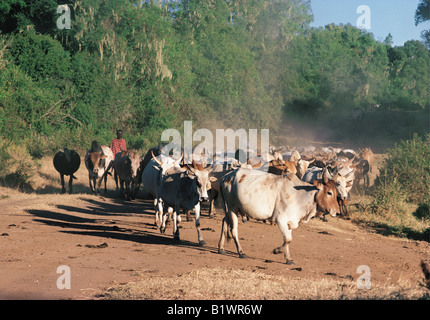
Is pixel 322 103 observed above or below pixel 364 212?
above

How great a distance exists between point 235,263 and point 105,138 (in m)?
24.4

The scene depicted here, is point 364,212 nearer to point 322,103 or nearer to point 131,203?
point 131,203

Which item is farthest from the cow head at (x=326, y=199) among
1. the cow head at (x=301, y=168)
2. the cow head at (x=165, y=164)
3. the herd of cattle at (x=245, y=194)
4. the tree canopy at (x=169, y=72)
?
the tree canopy at (x=169, y=72)

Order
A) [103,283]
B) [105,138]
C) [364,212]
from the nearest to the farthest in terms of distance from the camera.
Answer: [103,283] < [364,212] < [105,138]

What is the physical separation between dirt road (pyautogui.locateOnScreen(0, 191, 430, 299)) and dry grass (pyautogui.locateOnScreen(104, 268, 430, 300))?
45 cm

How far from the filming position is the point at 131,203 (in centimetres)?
1956

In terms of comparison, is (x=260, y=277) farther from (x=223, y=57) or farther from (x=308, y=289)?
(x=223, y=57)

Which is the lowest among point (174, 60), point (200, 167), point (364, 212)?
point (364, 212)

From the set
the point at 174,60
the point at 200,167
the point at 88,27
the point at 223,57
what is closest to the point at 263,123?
the point at 223,57

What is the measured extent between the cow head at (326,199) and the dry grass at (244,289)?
2028 mm

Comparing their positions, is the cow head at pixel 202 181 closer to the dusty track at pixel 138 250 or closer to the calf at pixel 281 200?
the calf at pixel 281 200

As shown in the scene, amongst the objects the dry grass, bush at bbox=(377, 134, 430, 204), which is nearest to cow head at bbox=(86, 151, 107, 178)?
bush at bbox=(377, 134, 430, 204)
